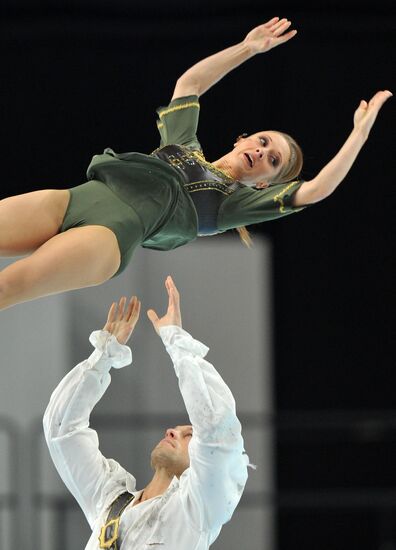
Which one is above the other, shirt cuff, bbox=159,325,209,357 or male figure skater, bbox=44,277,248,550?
shirt cuff, bbox=159,325,209,357

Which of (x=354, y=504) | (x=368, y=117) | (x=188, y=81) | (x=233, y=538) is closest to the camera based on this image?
(x=368, y=117)

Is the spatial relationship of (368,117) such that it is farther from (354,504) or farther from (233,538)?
(233,538)

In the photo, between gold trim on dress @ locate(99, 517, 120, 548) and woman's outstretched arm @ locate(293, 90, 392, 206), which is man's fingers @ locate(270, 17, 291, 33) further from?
gold trim on dress @ locate(99, 517, 120, 548)

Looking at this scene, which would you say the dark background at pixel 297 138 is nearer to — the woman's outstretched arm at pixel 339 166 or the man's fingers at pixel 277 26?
the man's fingers at pixel 277 26

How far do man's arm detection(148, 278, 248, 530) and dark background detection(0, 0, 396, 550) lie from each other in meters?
3.23

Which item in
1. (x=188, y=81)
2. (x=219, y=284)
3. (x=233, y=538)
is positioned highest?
(x=188, y=81)

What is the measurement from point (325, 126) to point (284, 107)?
0.86 feet

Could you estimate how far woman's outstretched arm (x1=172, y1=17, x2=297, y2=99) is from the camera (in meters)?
5.45

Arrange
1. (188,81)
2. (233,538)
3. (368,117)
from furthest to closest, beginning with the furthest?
1. (233,538)
2. (188,81)
3. (368,117)

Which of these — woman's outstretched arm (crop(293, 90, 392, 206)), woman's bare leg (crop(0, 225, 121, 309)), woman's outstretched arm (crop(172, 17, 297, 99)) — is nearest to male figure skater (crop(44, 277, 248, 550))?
woman's bare leg (crop(0, 225, 121, 309))

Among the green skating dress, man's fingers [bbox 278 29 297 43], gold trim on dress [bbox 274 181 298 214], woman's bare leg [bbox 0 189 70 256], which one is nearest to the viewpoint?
woman's bare leg [bbox 0 189 70 256]

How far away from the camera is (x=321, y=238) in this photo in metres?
8.82

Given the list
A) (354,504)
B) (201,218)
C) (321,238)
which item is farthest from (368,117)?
(321,238)

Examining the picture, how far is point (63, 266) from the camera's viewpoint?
472cm
